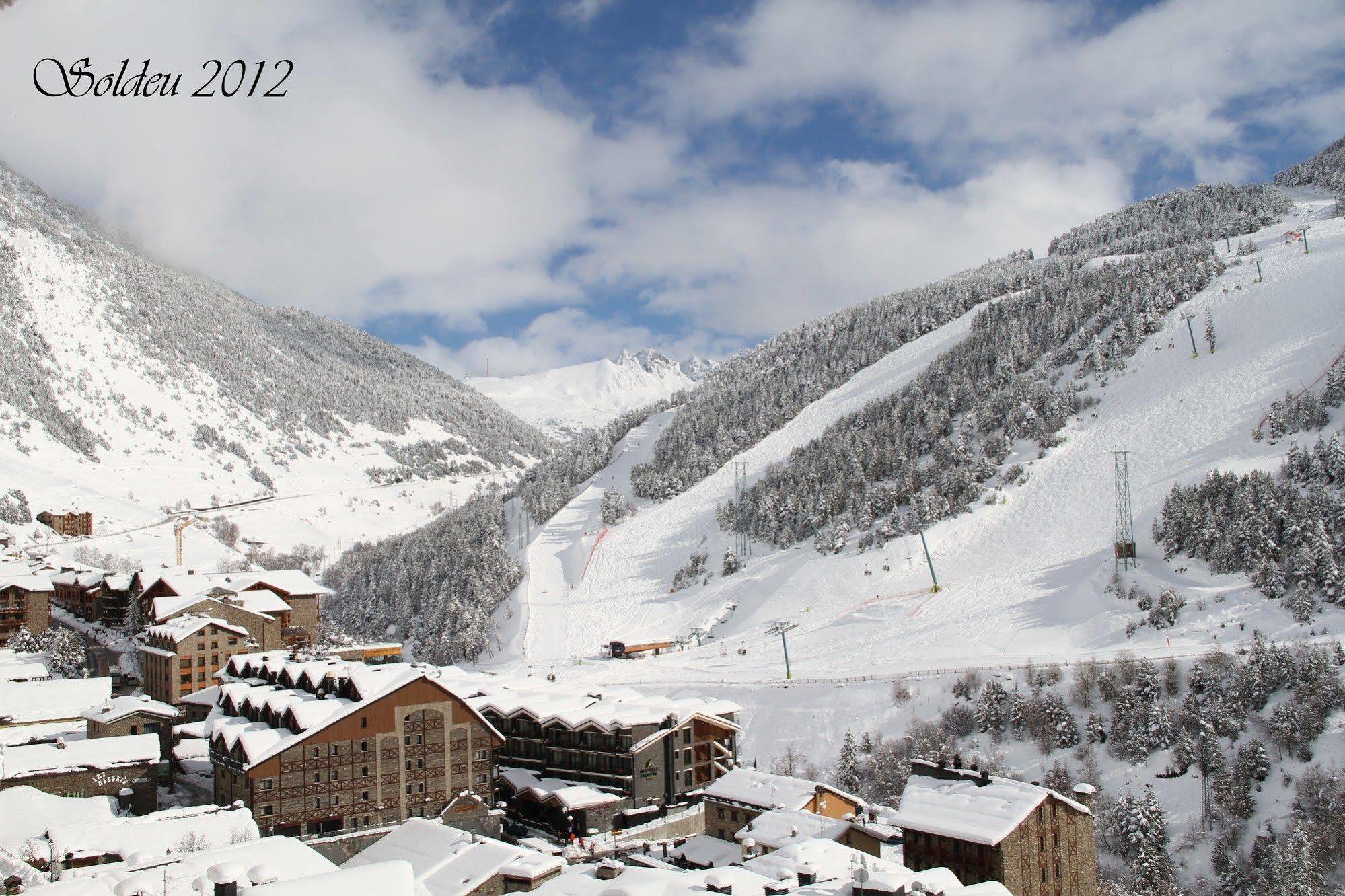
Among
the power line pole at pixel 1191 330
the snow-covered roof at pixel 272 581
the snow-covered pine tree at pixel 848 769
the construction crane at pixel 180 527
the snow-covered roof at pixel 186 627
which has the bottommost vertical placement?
the snow-covered pine tree at pixel 848 769

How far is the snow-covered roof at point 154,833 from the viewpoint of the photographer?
33.2 m

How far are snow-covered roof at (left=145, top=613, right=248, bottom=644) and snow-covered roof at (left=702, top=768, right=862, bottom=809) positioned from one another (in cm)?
4227

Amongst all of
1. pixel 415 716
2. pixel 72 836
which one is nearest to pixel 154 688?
pixel 415 716

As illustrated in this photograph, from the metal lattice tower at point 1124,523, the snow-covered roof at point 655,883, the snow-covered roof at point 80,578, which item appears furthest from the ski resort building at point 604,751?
the snow-covered roof at point 80,578

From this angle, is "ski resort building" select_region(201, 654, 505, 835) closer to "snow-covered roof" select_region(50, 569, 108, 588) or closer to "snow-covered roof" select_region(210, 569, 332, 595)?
"snow-covered roof" select_region(210, 569, 332, 595)

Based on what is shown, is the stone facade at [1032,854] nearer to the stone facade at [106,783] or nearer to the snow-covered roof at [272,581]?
the stone facade at [106,783]

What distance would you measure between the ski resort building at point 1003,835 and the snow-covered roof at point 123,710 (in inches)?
1631

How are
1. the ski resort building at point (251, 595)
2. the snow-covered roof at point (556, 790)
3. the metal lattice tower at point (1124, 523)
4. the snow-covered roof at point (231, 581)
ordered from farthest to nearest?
the snow-covered roof at point (231, 581) < the ski resort building at point (251, 595) < the metal lattice tower at point (1124, 523) < the snow-covered roof at point (556, 790)

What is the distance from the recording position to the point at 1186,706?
52.6 meters

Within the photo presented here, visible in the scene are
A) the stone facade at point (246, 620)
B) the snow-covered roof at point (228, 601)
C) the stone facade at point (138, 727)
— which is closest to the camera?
the stone facade at point (138, 727)

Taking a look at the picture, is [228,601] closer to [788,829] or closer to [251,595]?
[251,595]

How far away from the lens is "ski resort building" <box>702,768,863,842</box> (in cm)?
4322

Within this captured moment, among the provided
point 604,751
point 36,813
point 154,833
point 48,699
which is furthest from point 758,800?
point 48,699

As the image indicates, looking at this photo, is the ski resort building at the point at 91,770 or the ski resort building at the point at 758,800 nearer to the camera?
the ski resort building at the point at 91,770
